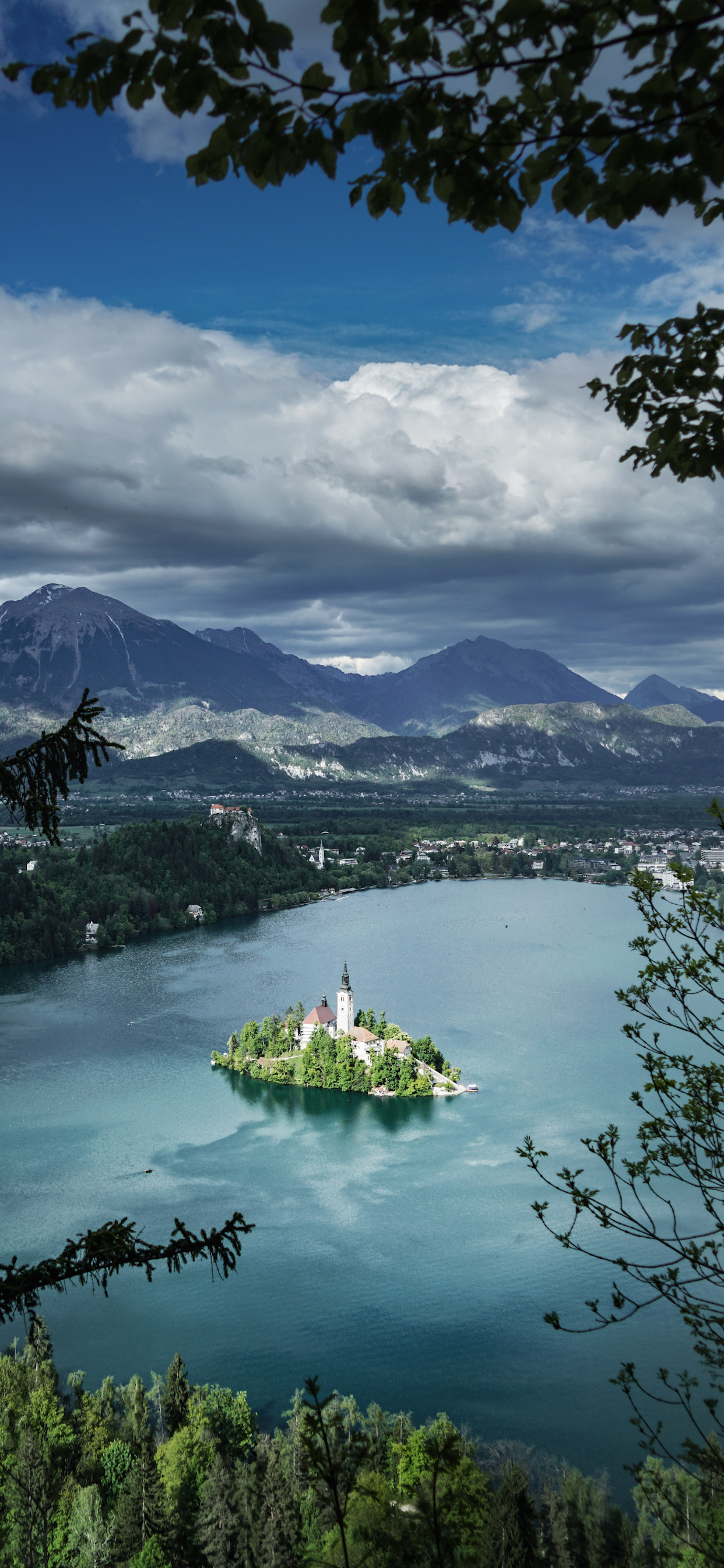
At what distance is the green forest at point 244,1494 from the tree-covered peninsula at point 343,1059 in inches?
527

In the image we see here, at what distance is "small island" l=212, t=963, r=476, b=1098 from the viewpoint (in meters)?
24.4

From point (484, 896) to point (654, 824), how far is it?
32783 mm

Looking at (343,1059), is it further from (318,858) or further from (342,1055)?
(318,858)

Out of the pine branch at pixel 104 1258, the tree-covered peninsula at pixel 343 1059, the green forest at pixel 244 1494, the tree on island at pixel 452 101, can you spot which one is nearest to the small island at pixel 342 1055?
the tree-covered peninsula at pixel 343 1059

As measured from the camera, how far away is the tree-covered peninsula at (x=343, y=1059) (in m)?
24.4

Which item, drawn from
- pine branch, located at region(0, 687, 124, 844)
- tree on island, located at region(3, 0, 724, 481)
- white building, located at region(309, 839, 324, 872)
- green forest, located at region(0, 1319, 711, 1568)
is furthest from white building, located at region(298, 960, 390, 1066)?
white building, located at region(309, 839, 324, 872)

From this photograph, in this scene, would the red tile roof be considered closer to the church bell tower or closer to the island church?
the island church

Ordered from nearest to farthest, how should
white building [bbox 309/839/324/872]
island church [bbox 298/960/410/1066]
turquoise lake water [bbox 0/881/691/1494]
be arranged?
1. turquoise lake water [bbox 0/881/691/1494]
2. island church [bbox 298/960/410/1066]
3. white building [bbox 309/839/324/872]

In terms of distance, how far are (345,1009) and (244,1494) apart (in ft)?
55.4

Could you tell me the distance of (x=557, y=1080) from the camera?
24234mm

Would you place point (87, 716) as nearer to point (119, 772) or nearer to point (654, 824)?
point (654, 824)

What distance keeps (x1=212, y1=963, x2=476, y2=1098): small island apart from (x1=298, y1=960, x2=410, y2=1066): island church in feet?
0.06

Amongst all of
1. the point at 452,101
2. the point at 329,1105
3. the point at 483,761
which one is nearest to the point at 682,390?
the point at 452,101

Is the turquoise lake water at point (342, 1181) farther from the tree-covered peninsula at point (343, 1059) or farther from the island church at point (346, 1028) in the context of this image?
the island church at point (346, 1028)
